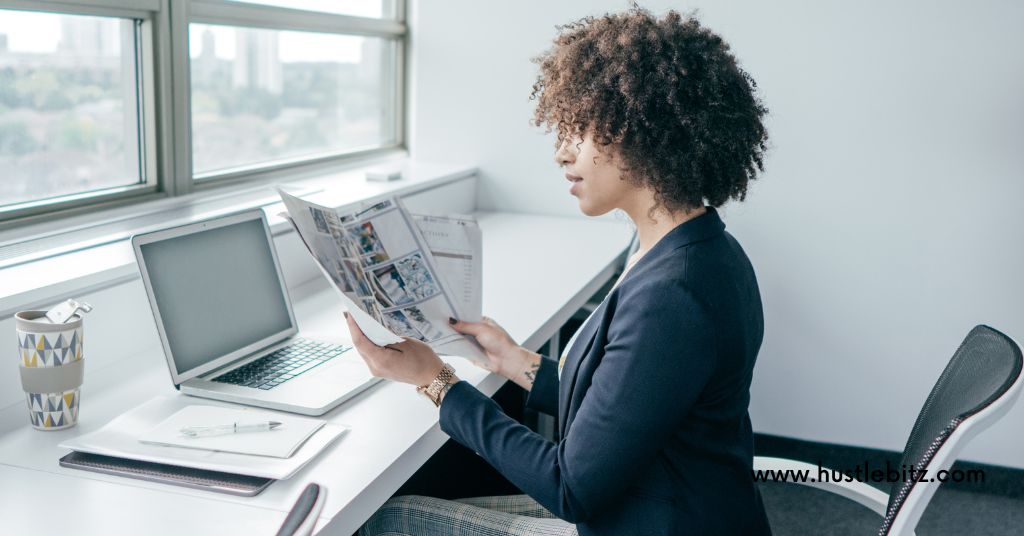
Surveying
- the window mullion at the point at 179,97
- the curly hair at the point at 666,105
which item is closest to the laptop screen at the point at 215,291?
the window mullion at the point at 179,97

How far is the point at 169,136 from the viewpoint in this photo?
2.09m

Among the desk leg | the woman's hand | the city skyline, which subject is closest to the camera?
the woman's hand

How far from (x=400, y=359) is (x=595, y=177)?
0.37 metres

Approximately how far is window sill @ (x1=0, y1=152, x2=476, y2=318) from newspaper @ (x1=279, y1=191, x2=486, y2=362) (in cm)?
11

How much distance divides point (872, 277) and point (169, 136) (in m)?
1.98

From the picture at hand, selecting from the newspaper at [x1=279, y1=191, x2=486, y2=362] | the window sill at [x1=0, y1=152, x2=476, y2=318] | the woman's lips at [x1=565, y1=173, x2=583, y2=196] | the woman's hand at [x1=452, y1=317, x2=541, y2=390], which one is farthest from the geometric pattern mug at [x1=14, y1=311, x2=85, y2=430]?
the woman's lips at [x1=565, y1=173, x2=583, y2=196]

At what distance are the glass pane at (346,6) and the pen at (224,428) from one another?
150 cm

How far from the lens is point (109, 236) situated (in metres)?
1.79

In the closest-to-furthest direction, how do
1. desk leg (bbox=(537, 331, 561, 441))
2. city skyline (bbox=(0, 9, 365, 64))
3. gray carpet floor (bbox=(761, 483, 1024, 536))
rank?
city skyline (bbox=(0, 9, 365, 64)) < desk leg (bbox=(537, 331, 561, 441)) < gray carpet floor (bbox=(761, 483, 1024, 536))

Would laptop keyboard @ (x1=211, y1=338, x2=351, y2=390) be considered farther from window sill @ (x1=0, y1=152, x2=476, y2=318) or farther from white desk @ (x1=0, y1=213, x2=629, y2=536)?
window sill @ (x1=0, y1=152, x2=476, y2=318)

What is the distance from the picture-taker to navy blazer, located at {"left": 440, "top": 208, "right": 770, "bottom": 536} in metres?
1.07

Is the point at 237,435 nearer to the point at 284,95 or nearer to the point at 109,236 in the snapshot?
the point at 109,236

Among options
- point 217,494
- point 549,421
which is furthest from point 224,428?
point 549,421

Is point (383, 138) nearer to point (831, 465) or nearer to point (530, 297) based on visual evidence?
point (530, 297)
